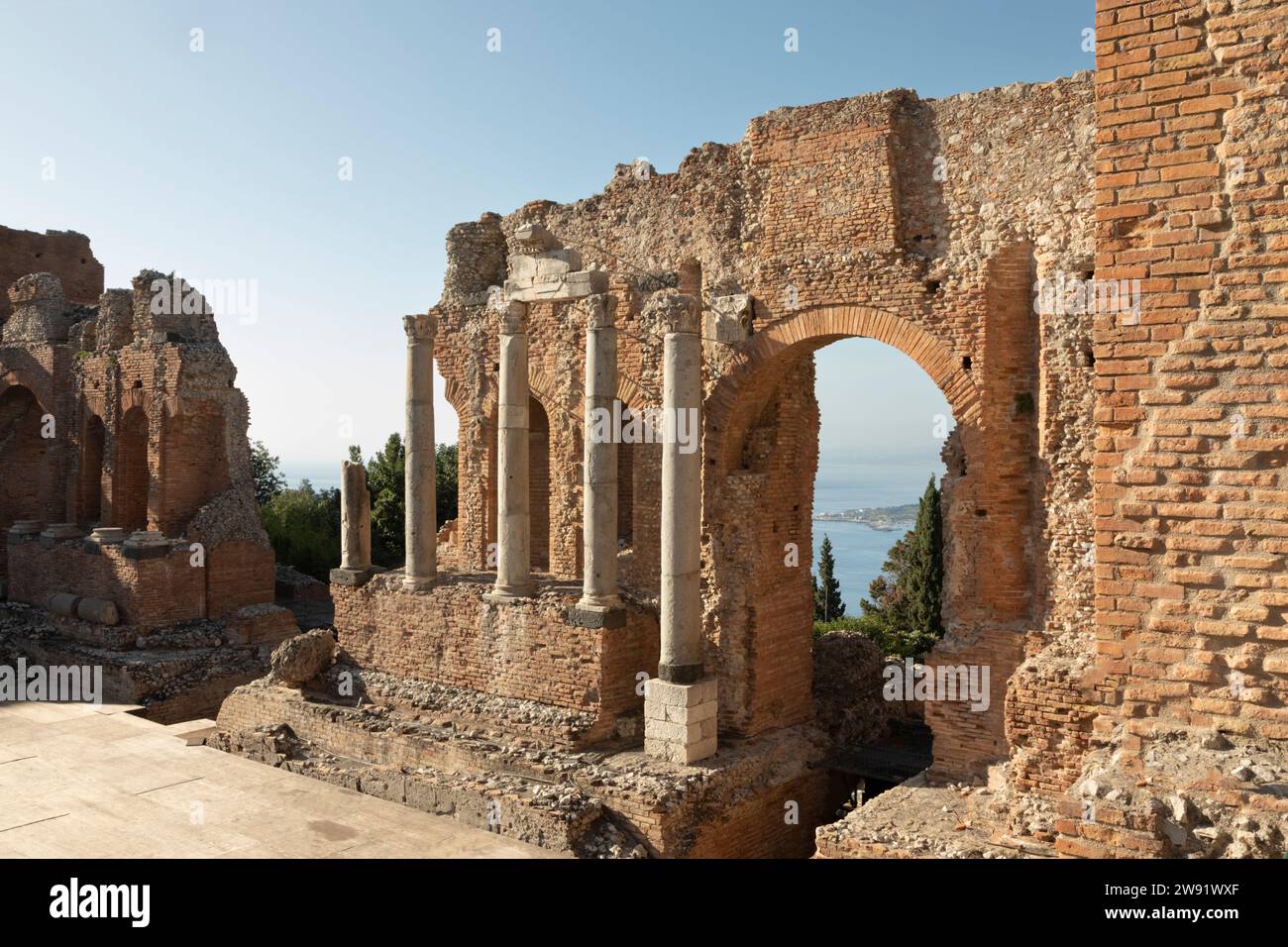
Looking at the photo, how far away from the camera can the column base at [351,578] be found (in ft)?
49.5

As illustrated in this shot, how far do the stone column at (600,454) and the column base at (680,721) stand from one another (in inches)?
53.9

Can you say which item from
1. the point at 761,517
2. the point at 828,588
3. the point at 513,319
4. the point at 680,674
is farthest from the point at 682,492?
the point at 828,588

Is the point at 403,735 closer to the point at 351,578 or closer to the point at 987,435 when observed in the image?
the point at 351,578

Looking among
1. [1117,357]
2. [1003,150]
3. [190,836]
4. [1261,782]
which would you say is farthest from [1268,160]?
[190,836]

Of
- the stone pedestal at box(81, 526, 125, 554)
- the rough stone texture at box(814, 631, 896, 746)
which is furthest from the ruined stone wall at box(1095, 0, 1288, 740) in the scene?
the stone pedestal at box(81, 526, 125, 554)

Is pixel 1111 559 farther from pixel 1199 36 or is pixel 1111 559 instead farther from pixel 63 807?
pixel 63 807

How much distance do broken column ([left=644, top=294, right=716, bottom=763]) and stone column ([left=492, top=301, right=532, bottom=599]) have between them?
244 centimetres

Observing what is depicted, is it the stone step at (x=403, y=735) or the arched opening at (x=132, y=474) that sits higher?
the arched opening at (x=132, y=474)

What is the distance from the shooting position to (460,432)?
55.3 feet

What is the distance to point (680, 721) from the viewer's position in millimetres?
11305

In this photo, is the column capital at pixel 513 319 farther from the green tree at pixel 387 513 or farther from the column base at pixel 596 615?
the green tree at pixel 387 513

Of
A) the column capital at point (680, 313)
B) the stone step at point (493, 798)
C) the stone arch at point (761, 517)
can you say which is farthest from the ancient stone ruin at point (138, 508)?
the column capital at point (680, 313)

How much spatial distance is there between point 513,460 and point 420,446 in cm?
200

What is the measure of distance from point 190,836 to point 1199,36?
9261mm
